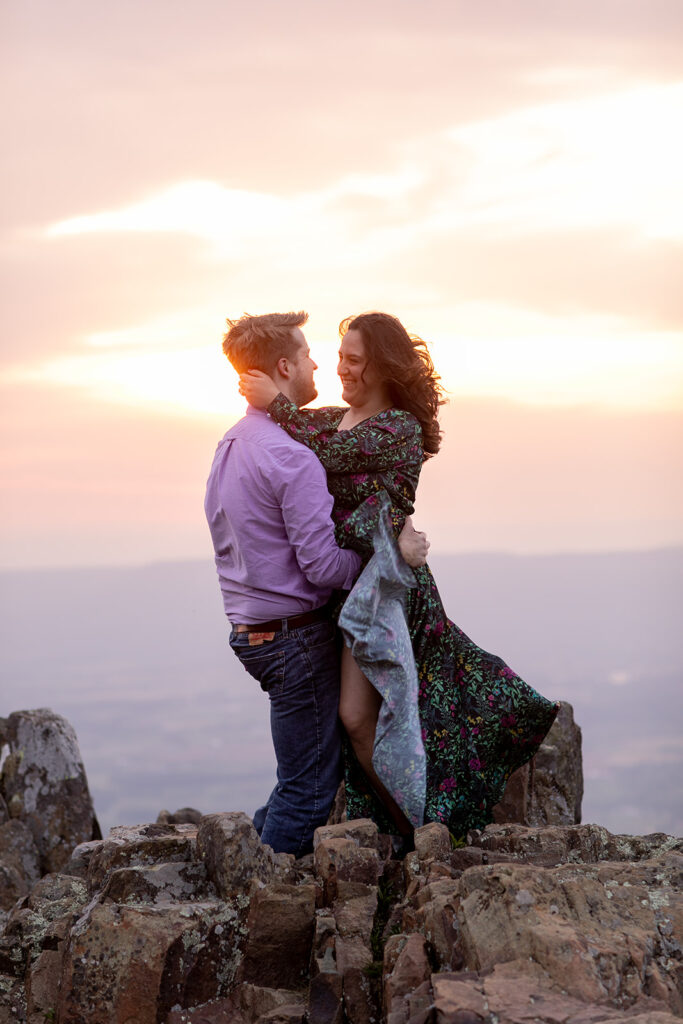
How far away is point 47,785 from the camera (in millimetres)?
11570

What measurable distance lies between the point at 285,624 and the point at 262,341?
1679 millimetres

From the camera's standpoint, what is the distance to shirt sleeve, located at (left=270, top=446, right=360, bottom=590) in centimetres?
607

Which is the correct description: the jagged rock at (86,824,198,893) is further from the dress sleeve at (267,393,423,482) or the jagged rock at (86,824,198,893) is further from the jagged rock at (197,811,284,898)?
the dress sleeve at (267,393,423,482)

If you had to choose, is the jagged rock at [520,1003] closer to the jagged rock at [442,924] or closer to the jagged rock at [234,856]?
the jagged rock at [442,924]

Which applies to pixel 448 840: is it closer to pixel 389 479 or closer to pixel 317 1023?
pixel 317 1023

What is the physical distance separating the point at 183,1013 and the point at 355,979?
2.84ft

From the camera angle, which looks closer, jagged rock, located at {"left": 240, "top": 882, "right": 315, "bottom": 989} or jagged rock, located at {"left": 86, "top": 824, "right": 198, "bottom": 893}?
jagged rock, located at {"left": 240, "top": 882, "right": 315, "bottom": 989}

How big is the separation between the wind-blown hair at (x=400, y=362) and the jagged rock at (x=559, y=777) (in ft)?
10.7

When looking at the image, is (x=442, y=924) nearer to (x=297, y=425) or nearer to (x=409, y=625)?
(x=409, y=625)

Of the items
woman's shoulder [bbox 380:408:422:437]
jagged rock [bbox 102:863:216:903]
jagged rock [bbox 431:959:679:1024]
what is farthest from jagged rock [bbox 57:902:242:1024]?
woman's shoulder [bbox 380:408:422:437]

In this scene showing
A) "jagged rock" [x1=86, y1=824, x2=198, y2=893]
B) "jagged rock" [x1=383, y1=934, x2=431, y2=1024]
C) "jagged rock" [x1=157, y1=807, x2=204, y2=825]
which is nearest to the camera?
"jagged rock" [x1=383, y1=934, x2=431, y2=1024]

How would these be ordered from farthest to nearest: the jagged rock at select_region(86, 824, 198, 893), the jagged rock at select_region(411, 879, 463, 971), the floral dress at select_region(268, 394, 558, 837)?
the floral dress at select_region(268, 394, 558, 837)
the jagged rock at select_region(86, 824, 198, 893)
the jagged rock at select_region(411, 879, 463, 971)

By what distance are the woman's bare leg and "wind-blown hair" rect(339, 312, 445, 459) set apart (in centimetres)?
156

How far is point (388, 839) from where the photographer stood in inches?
249
